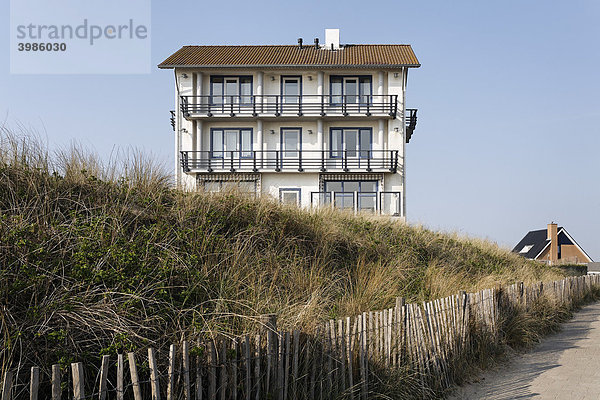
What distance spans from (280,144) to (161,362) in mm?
28273

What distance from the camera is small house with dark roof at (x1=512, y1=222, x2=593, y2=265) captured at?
58.0 m

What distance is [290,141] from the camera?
3291 centimetres

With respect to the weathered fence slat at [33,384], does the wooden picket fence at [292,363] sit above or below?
below

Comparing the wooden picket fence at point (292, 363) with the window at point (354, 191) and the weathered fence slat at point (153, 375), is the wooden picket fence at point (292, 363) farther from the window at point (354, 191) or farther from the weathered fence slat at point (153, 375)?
the window at point (354, 191)

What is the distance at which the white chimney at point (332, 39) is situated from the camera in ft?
117

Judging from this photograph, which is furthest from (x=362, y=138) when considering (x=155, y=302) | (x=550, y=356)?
(x=155, y=302)

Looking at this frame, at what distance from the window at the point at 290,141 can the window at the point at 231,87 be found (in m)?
3.00

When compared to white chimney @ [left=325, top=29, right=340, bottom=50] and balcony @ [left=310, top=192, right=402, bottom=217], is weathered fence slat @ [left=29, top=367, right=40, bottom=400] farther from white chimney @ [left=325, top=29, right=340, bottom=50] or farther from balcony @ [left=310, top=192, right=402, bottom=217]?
white chimney @ [left=325, top=29, right=340, bottom=50]

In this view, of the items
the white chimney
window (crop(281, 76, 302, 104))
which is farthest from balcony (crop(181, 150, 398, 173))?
the white chimney

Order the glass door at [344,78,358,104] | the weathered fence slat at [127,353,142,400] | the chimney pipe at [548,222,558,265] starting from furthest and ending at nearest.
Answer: the chimney pipe at [548,222,558,265]
the glass door at [344,78,358,104]
the weathered fence slat at [127,353,142,400]

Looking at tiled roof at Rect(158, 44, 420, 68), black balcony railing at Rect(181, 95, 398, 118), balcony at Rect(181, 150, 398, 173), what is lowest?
balcony at Rect(181, 150, 398, 173)

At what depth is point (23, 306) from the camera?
17.2ft

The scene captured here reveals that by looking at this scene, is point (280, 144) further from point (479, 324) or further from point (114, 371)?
point (114, 371)

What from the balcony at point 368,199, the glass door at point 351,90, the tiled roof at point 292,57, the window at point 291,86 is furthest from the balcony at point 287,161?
the tiled roof at point 292,57
